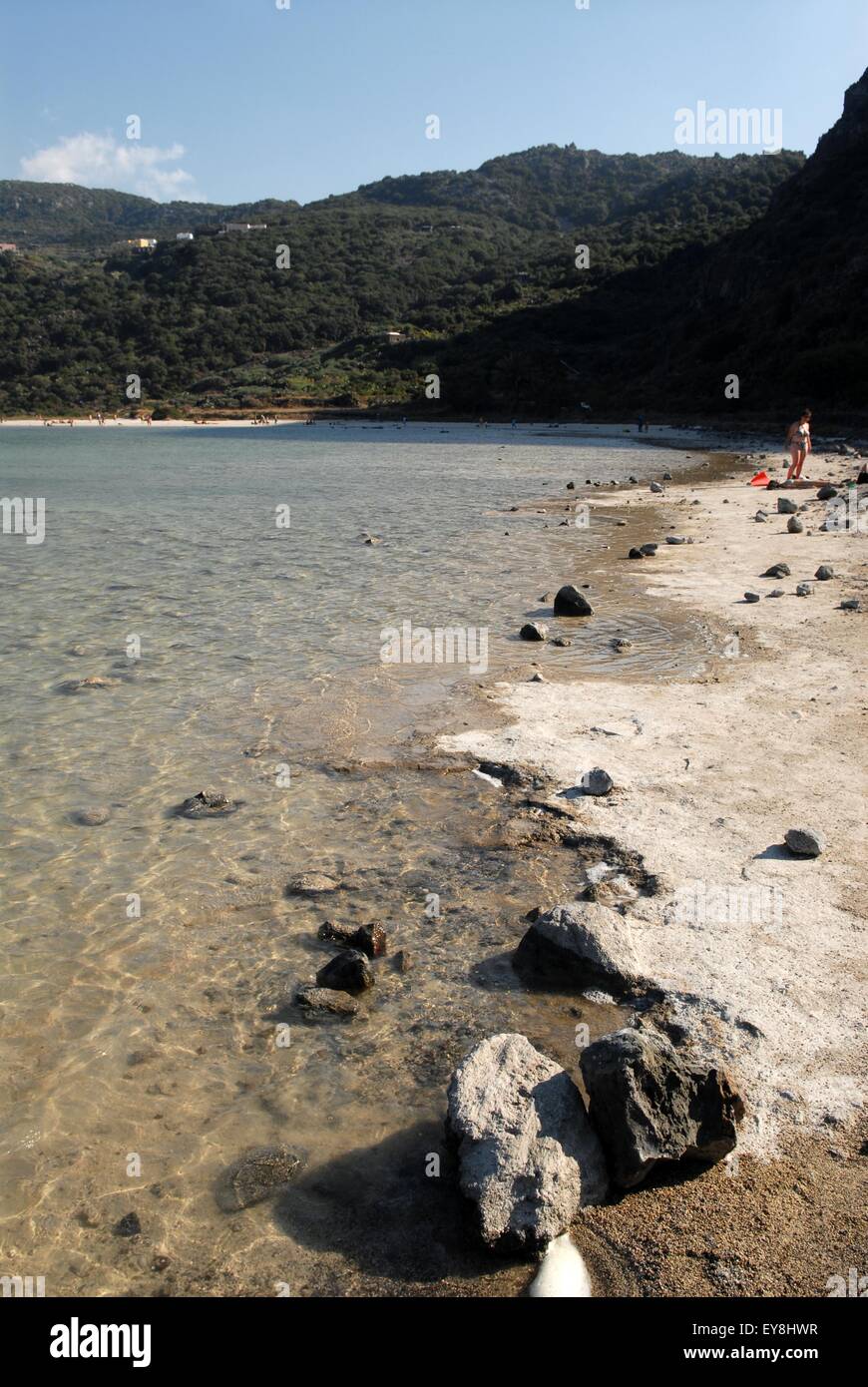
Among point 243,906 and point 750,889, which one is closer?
point 750,889

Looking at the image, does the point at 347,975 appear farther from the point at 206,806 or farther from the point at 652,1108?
the point at 206,806

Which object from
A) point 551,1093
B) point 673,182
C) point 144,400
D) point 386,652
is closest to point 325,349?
point 144,400

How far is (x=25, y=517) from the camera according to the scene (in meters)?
24.1

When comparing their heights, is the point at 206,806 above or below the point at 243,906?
above

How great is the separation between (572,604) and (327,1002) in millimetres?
8151

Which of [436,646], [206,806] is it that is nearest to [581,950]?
[206,806]

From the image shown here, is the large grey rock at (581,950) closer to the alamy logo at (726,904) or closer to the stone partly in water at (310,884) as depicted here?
the alamy logo at (726,904)

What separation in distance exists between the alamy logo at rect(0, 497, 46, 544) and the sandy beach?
14.8 m

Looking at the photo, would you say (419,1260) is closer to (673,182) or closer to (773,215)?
(773,215)

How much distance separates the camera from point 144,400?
9644 centimetres

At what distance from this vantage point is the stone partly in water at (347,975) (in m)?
4.64

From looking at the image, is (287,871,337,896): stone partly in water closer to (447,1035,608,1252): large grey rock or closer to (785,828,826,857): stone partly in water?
(447,1035,608,1252): large grey rock

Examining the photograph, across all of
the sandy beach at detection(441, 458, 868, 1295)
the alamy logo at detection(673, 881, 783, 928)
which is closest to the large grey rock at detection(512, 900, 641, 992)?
the sandy beach at detection(441, 458, 868, 1295)
